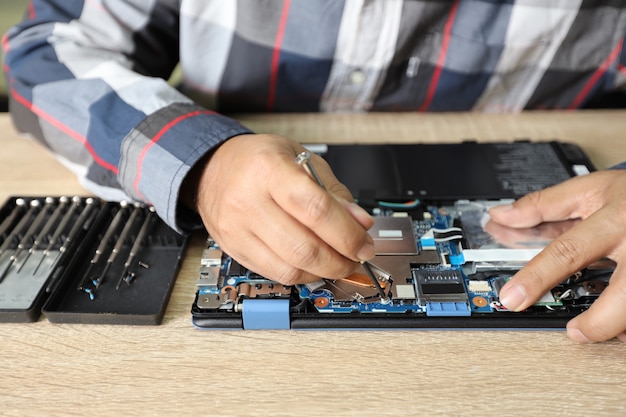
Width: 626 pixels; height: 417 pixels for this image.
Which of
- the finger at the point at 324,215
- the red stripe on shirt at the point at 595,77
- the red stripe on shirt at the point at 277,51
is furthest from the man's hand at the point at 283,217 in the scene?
the red stripe on shirt at the point at 595,77

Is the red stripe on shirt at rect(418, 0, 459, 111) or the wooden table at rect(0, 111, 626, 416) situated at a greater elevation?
the red stripe on shirt at rect(418, 0, 459, 111)

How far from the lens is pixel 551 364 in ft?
1.76

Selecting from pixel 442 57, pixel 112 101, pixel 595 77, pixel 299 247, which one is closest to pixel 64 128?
pixel 112 101

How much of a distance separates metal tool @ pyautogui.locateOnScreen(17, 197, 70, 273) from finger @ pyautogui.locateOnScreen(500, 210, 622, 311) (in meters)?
A: 0.53

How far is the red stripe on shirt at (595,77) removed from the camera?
3.16ft

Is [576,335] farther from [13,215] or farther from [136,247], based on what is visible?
[13,215]

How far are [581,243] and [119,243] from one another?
52 cm

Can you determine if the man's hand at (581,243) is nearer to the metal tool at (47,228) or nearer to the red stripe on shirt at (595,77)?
the red stripe on shirt at (595,77)

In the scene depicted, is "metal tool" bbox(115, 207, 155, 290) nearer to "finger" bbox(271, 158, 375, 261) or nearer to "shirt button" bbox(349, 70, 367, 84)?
"finger" bbox(271, 158, 375, 261)

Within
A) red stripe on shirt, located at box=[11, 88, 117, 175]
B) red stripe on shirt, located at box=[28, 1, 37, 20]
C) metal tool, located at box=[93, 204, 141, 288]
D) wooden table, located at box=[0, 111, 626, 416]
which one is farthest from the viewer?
red stripe on shirt, located at box=[28, 1, 37, 20]

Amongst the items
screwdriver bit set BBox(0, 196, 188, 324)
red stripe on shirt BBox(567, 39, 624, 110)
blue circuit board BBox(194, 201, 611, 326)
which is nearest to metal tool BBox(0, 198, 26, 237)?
screwdriver bit set BBox(0, 196, 188, 324)

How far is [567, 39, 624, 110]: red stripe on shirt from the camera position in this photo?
38.0 inches

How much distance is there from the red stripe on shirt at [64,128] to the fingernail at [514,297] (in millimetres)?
511

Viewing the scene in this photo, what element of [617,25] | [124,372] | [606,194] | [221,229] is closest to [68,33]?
[221,229]
